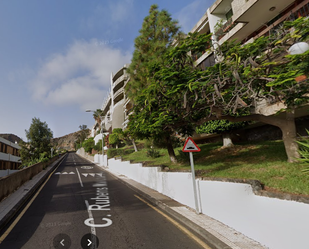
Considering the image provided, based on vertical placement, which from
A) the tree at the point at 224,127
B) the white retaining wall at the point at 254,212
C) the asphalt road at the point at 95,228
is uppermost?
the tree at the point at 224,127

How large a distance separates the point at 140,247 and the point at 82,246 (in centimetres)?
133

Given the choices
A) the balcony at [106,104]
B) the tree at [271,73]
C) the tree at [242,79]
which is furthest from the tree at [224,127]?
the balcony at [106,104]

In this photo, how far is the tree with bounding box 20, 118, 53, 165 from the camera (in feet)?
99.8

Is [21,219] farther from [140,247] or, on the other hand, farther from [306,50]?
[306,50]

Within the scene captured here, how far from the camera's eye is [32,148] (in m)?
31.0

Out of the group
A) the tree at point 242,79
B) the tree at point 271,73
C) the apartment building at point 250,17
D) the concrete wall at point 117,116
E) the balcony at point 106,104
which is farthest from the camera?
the balcony at point 106,104

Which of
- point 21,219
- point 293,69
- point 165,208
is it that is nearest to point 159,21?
point 293,69

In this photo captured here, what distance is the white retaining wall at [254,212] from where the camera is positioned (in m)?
3.36

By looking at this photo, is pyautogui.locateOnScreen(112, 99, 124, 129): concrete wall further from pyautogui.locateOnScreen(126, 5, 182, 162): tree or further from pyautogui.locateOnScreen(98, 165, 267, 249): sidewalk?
pyautogui.locateOnScreen(98, 165, 267, 249): sidewalk

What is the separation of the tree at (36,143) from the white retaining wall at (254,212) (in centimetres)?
3036

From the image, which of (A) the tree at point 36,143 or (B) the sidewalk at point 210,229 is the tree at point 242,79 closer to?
(B) the sidewalk at point 210,229

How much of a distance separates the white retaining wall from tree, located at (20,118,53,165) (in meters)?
30.4

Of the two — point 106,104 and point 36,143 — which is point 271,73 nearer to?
point 36,143

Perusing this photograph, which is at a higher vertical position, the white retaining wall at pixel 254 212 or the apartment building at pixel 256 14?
the apartment building at pixel 256 14
